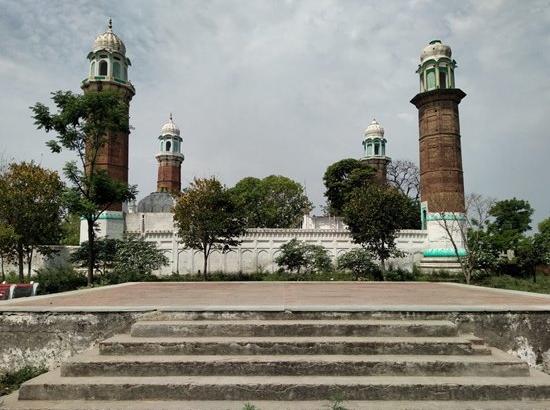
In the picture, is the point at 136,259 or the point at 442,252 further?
the point at 442,252

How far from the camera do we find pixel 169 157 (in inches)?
2119

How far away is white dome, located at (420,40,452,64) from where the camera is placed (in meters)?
30.0

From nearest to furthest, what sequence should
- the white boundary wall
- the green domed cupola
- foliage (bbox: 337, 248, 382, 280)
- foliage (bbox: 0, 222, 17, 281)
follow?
foliage (bbox: 0, 222, 17, 281)
foliage (bbox: 337, 248, 382, 280)
the white boundary wall
the green domed cupola

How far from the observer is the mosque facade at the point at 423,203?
26078mm

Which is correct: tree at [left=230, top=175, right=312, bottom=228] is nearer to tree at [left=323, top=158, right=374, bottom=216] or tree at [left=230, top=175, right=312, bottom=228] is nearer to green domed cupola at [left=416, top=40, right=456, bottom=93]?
tree at [left=323, top=158, right=374, bottom=216]

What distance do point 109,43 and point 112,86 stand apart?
10.6 ft

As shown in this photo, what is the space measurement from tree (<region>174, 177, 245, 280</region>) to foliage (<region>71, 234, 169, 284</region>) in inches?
85.6

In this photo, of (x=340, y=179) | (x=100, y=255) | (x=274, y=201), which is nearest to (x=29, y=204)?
(x=100, y=255)

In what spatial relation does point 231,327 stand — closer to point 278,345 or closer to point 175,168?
point 278,345

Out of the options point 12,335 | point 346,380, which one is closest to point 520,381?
point 346,380

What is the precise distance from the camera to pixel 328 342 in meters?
4.25

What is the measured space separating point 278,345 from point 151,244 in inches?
848

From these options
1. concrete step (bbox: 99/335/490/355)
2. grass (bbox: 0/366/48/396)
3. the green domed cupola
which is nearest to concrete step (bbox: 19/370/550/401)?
concrete step (bbox: 99/335/490/355)

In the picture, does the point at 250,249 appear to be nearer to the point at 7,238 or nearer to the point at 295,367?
the point at 7,238
